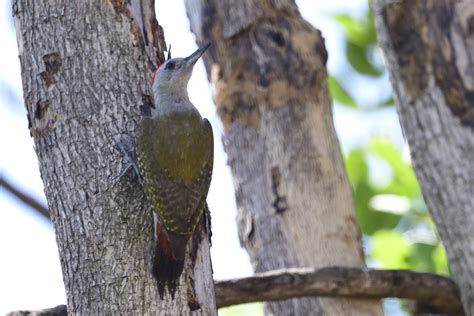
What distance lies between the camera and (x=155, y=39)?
4.55m

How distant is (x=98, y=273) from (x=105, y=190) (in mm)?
315

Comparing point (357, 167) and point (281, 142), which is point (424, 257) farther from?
point (281, 142)

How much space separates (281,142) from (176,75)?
71 cm

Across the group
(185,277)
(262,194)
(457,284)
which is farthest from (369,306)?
(185,277)

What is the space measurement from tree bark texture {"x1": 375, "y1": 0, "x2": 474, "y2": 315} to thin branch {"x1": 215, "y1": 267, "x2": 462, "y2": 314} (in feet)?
0.41

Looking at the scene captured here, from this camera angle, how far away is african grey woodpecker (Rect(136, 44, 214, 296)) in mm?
3996

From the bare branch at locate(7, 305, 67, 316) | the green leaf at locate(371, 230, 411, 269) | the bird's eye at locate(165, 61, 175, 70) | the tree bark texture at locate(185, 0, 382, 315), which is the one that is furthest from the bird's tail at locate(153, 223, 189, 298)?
the green leaf at locate(371, 230, 411, 269)

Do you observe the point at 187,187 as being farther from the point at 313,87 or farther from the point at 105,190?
the point at 313,87

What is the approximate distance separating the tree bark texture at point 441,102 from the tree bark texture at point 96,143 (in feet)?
5.52

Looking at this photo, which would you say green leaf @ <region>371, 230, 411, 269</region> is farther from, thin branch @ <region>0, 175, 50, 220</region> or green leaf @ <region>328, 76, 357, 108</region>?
thin branch @ <region>0, 175, 50, 220</region>

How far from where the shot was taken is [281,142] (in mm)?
5805

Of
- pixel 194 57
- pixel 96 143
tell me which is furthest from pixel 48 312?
pixel 194 57

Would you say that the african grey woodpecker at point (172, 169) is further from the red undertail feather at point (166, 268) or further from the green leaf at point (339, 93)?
the green leaf at point (339, 93)

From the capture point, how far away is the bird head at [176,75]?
16.9 feet
